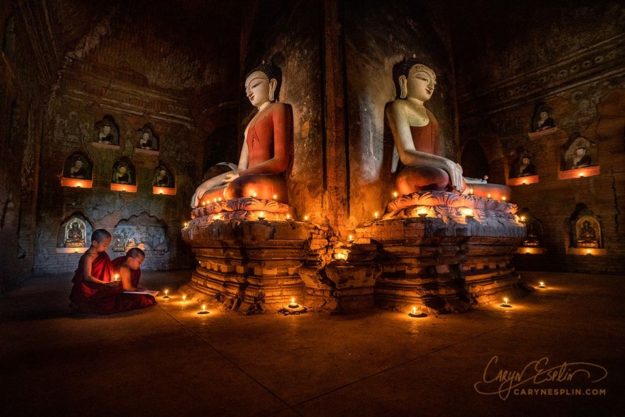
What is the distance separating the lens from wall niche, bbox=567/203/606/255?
344 inches

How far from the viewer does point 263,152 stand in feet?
18.1

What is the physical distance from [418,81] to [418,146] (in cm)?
111

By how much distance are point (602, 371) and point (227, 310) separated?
3.48 m

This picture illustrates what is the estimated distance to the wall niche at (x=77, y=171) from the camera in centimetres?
939

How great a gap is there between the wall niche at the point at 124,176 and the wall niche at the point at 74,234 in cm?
129

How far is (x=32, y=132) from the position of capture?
26.4 feet

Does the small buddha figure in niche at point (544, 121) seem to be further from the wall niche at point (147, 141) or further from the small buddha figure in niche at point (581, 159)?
the wall niche at point (147, 141)

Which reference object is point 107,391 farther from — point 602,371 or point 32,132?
point 32,132

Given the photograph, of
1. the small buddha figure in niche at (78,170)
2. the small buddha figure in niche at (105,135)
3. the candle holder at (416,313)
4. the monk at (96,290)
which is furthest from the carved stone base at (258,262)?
the small buddha figure in niche at (105,135)

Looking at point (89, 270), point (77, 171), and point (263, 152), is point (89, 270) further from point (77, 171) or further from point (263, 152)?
point (77, 171)

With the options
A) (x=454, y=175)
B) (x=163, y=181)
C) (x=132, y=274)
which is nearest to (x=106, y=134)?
(x=163, y=181)

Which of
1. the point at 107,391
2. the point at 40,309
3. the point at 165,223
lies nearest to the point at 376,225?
the point at 107,391

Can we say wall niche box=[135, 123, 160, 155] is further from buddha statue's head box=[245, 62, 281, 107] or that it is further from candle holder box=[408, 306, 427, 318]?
candle holder box=[408, 306, 427, 318]

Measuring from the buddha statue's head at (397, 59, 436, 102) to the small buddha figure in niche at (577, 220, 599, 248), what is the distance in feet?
→ 23.2
